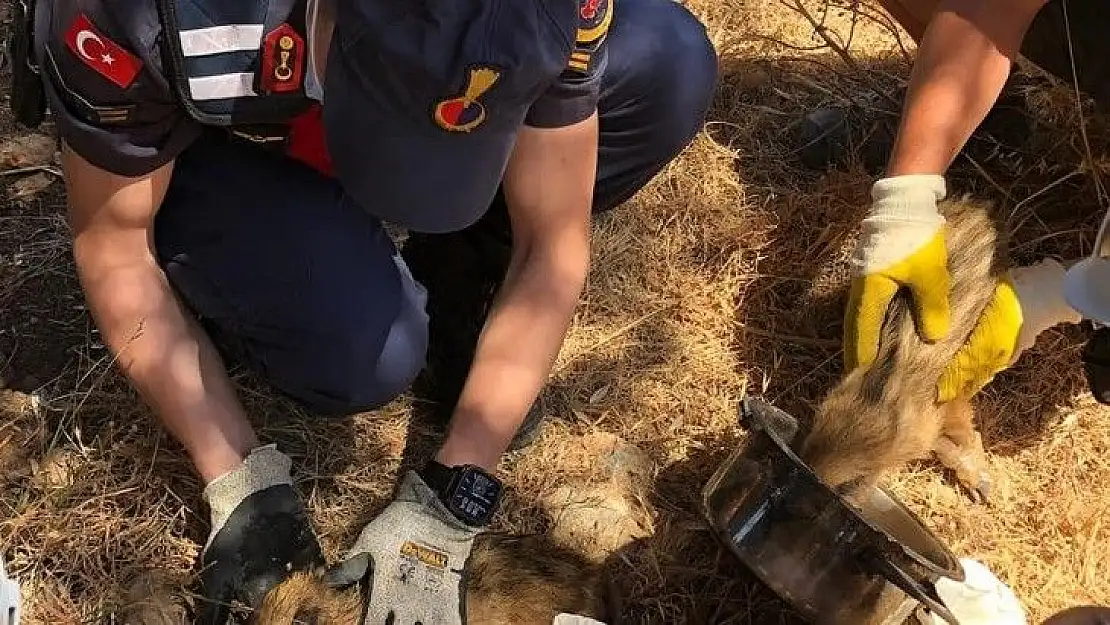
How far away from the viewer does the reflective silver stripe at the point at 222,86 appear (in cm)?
190

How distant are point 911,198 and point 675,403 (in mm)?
723

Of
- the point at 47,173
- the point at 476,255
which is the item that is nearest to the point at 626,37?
the point at 476,255

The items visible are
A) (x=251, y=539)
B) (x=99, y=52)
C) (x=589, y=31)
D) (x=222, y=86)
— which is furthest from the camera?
(x=251, y=539)

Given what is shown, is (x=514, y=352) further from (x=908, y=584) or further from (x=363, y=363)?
(x=908, y=584)

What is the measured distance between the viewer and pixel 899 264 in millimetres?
2326

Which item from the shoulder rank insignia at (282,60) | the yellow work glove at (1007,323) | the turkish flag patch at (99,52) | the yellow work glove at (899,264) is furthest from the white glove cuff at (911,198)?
the turkish flag patch at (99,52)

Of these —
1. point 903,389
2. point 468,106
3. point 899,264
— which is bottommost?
point 903,389

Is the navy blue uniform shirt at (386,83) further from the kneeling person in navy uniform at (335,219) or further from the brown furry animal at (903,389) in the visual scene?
the brown furry animal at (903,389)

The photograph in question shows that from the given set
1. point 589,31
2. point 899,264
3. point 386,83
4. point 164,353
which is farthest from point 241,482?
point 899,264

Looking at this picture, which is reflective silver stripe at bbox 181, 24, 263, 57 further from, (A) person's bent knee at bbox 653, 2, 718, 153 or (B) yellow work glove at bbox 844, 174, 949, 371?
(B) yellow work glove at bbox 844, 174, 949, 371

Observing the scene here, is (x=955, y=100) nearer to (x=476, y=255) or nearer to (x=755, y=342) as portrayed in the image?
(x=755, y=342)

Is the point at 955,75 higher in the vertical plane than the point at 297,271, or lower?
higher

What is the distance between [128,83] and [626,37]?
3.70 ft

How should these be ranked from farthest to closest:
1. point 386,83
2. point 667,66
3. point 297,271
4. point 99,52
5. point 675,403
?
point 675,403 < point 667,66 < point 297,271 < point 99,52 < point 386,83
